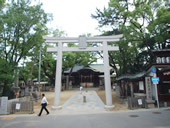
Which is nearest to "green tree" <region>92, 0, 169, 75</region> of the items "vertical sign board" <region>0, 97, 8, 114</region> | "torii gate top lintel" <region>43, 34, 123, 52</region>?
"torii gate top lintel" <region>43, 34, 123, 52</region>

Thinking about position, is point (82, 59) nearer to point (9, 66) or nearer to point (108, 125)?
point (9, 66)

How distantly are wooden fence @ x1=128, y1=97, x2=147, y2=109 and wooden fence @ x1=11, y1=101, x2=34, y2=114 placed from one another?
26.2 feet

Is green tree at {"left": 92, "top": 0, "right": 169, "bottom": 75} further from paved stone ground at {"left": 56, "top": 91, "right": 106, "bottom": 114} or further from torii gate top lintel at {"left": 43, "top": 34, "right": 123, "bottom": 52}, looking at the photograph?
paved stone ground at {"left": 56, "top": 91, "right": 106, "bottom": 114}

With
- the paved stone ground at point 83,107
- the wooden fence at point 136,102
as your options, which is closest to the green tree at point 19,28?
the paved stone ground at point 83,107

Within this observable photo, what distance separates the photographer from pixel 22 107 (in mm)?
9289

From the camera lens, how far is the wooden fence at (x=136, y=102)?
31.8 ft

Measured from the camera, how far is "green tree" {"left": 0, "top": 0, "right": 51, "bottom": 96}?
10.9 meters

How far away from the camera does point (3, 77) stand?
32.5 ft

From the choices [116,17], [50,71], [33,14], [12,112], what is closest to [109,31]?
[116,17]

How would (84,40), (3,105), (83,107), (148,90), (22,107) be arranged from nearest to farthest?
(3,105) → (22,107) → (148,90) → (84,40) → (83,107)

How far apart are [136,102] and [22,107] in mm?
9335

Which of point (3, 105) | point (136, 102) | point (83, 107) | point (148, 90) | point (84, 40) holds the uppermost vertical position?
point (84, 40)

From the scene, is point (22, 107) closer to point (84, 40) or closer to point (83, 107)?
point (83, 107)

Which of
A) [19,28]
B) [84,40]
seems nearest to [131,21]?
[84,40]
